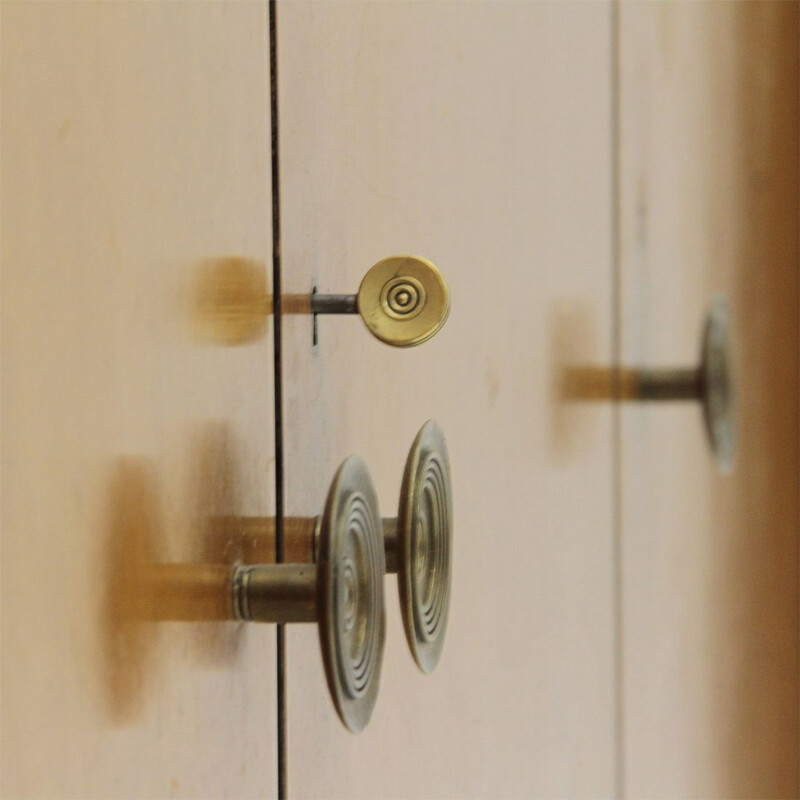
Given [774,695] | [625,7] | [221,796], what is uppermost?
[625,7]

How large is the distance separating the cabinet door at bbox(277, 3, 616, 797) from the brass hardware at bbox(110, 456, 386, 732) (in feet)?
0.12

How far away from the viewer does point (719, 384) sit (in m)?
0.85

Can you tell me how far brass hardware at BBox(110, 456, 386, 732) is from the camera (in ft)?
0.88

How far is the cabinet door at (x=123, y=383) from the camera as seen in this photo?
0.65ft

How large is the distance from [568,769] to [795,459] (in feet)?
2.09

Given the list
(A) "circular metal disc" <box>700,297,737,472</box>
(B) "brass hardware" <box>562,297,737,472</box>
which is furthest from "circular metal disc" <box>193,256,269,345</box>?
(A) "circular metal disc" <box>700,297,737,472</box>

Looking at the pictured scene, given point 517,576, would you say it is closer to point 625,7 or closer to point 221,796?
point 221,796

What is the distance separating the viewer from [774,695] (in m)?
1.10

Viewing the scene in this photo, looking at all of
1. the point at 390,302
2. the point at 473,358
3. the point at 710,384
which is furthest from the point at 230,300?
the point at 710,384

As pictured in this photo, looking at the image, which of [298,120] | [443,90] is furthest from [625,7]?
[298,120]

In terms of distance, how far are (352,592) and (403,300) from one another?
86 mm

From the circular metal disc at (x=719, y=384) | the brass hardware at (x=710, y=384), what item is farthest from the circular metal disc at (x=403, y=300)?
the circular metal disc at (x=719, y=384)

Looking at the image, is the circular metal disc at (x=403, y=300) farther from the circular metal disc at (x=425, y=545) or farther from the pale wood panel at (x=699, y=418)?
the pale wood panel at (x=699, y=418)

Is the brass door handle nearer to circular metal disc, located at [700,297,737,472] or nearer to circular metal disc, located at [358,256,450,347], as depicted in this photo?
circular metal disc, located at [358,256,450,347]
